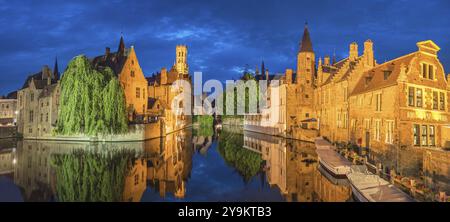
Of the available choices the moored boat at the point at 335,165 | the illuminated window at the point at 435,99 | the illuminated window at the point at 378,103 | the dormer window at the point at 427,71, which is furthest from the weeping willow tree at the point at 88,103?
the illuminated window at the point at 435,99

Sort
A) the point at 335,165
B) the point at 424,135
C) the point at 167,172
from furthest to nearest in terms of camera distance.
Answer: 1. the point at 424,135
2. the point at 167,172
3. the point at 335,165

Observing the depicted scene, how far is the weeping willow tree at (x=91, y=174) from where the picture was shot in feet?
54.0

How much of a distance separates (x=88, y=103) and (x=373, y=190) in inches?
1301

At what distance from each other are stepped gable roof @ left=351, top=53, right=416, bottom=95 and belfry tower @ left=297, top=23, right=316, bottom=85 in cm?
1692

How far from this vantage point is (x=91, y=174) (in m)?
21.4

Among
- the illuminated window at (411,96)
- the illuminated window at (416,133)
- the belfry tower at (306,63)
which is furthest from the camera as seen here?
the belfry tower at (306,63)

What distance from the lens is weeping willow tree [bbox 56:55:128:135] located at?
3831cm

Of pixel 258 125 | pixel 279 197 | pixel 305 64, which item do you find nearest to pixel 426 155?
pixel 279 197

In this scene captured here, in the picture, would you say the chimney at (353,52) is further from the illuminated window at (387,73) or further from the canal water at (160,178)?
the canal water at (160,178)

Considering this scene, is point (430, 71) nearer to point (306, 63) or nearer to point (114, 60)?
point (306, 63)

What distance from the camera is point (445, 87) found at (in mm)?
29188

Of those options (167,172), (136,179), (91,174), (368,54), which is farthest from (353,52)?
(91,174)

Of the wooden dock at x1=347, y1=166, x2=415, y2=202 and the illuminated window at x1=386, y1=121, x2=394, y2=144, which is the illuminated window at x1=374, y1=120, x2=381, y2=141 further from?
the wooden dock at x1=347, y1=166, x2=415, y2=202

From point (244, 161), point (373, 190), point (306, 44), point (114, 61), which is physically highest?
point (306, 44)
